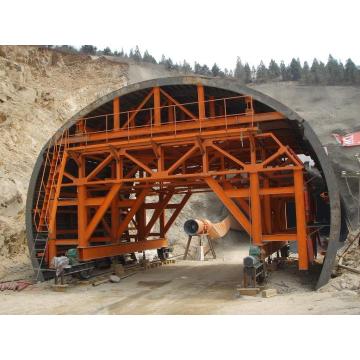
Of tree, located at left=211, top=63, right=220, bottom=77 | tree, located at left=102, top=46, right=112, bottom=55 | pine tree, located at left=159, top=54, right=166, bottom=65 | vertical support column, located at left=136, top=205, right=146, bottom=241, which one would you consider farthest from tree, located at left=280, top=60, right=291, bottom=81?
vertical support column, located at left=136, top=205, right=146, bottom=241

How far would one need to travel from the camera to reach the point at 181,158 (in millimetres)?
13781

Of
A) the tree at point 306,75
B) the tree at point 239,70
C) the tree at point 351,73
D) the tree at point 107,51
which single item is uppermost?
the tree at point 239,70

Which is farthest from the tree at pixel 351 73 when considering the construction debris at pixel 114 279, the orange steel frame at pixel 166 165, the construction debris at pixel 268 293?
the construction debris at pixel 268 293

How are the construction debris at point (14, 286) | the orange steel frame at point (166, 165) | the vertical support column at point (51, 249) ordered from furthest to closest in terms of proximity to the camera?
the vertical support column at point (51, 249) → the construction debris at point (14, 286) → the orange steel frame at point (166, 165)

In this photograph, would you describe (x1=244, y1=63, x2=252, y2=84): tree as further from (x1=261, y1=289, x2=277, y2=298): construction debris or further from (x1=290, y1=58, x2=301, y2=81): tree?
(x1=261, y1=289, x2=277, y2=298): construction debris

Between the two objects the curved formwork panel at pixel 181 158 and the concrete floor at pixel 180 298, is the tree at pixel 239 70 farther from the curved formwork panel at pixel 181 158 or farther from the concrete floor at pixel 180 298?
the concrete floor at pixel 180 298

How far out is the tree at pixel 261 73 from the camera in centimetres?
7100

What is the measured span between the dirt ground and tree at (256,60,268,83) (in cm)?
5968

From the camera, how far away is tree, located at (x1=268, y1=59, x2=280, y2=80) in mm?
70312

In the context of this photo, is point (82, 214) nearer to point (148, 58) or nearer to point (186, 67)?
point (148, 58)

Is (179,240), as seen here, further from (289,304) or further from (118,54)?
(118,54)

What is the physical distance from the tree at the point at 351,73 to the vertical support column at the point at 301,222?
4772cm

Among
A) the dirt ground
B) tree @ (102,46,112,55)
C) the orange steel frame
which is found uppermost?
tree @ (102,46,112,55)

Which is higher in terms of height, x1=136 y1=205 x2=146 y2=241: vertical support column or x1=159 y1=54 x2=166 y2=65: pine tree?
x1=159 y1=54 x2=166 y2=65: pine tree
